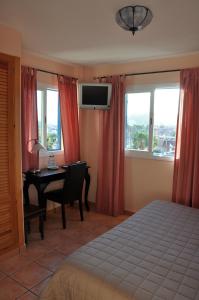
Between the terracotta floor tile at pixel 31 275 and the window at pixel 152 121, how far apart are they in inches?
85.0

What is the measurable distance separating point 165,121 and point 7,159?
2.27 m

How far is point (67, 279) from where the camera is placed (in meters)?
1.61

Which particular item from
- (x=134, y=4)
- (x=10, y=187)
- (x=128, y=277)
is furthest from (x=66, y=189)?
(x=134, y=4)

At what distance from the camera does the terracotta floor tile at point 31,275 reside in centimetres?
224

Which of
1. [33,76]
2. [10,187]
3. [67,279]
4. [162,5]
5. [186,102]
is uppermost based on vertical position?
[162,5]

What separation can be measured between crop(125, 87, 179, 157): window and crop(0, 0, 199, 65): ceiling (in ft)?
1.86

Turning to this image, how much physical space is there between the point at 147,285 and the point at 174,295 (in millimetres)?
164

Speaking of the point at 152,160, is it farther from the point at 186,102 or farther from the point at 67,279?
the point at 67,279

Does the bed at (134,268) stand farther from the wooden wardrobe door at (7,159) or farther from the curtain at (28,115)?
the curtain at (28,115)

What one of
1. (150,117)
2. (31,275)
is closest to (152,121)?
(150,117)

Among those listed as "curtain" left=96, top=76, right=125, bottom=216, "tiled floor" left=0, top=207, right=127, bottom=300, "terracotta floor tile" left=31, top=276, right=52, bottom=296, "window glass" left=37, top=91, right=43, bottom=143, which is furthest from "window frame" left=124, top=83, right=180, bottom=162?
"terracotta floor tile" left=31, top=276, right=52, bottom=296

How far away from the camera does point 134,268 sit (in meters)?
1.64

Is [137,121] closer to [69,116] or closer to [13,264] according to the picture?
[69,116]

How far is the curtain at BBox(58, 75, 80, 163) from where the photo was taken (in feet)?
12.6
